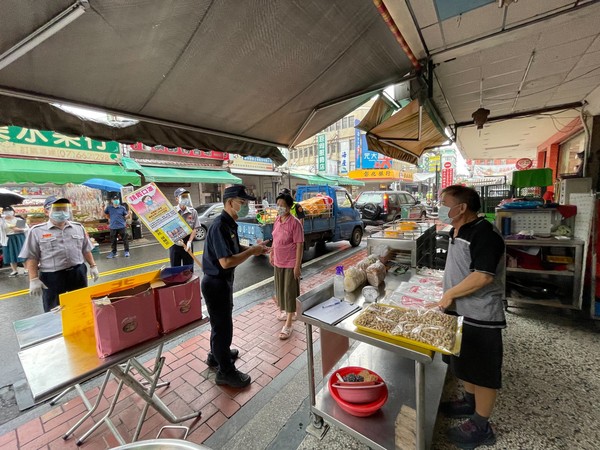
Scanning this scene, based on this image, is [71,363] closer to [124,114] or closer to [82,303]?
[82,303]

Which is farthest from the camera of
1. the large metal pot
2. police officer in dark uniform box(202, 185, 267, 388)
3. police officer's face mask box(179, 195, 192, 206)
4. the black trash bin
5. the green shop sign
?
the black trash bin

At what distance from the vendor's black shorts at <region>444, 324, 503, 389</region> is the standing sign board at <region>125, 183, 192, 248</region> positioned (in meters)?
2.69

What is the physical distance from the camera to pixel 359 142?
24.8m

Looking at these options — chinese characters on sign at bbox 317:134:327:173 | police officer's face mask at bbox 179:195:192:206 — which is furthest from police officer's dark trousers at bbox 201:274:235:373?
chinese characters on sign at bbox 317:134:327:173

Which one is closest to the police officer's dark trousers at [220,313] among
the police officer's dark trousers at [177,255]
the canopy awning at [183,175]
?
the police officer's dark trousers at [177,255]

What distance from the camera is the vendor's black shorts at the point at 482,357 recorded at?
1.83m

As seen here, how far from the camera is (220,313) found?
101 inches

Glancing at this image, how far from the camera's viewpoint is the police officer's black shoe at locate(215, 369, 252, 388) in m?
2.62

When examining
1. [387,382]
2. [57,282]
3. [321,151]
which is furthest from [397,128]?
[321,151]

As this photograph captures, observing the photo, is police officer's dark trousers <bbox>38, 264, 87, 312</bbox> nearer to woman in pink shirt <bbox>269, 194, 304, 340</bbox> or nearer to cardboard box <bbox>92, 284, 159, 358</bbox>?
cardboard box <bbox>92, 284, 159, 358</bbox>

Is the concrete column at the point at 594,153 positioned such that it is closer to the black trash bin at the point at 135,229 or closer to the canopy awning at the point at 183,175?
the canopy awning at the point at 183,175

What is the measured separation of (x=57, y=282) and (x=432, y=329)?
3.88m

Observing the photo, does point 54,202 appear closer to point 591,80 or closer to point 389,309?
point 389,309

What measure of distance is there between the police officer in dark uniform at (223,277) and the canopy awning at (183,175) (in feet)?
34.8
